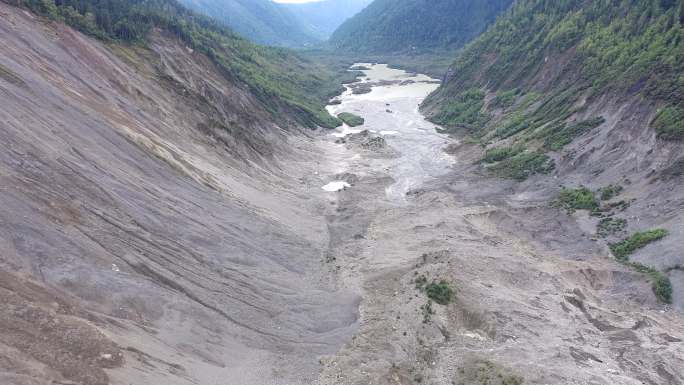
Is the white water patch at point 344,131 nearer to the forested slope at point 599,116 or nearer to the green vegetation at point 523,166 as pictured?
the forested slope at point 599,116

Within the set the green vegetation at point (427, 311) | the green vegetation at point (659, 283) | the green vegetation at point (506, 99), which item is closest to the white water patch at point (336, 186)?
the green vegetation at point (427, 311)

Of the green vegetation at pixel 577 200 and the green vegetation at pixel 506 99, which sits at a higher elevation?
the green vegetation at pixel 506 99

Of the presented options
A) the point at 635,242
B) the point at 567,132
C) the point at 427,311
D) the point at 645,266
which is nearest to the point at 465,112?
the point at 567,132

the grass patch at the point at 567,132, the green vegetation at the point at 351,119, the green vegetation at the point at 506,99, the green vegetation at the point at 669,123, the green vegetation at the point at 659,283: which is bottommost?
the green vegetation at the point at 659,283

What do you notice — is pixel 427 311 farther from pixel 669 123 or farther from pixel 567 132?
pixel 567 132

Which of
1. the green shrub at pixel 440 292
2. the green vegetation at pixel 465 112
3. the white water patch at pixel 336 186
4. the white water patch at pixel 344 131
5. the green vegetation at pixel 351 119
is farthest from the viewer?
the green vegetation at pixel 351 119

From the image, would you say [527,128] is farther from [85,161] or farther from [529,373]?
[85,161]

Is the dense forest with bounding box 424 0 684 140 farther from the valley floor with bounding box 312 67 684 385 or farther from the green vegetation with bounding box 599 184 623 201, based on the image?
the valley floor with bounding box 312 67 684 385
